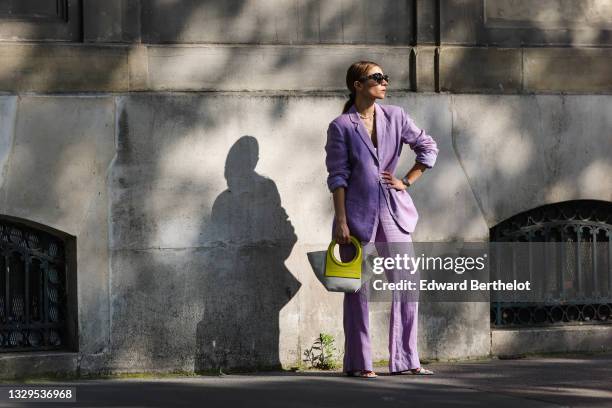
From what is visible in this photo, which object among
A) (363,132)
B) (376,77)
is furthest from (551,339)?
(376,77)

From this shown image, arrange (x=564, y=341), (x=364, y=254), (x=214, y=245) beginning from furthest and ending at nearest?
(x=564, y=341) < (x=214, y=245) < (x=364, y=254)

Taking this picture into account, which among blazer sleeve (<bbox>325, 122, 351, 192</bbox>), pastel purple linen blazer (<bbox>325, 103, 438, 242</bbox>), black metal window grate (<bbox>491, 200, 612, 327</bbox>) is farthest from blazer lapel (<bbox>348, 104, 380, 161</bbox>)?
black metal window grate (<bbox>491, 200, 612, 327</bbox>)

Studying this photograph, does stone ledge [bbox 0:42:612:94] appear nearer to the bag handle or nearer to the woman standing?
the woman standing

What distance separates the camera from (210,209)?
9555mm

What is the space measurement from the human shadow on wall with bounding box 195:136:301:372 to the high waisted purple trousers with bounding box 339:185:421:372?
723 mm

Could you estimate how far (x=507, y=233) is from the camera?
33.9 ft

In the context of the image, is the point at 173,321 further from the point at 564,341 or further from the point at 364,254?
the point at 564,341

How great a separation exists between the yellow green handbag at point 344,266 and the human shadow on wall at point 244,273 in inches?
31.6

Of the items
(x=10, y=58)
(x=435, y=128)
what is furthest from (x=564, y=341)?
(x=10, y=58)

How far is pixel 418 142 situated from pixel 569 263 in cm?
191

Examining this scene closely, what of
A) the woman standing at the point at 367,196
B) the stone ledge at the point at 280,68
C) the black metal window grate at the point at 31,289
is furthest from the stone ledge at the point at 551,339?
the black metal window grate at the point at 31,289

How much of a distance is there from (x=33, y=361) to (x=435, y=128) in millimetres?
3182

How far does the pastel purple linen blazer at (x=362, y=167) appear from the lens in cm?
899

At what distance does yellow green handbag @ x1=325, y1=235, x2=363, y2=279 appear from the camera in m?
8.88
